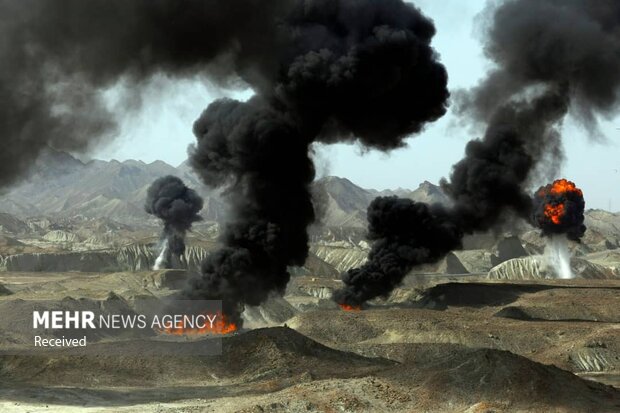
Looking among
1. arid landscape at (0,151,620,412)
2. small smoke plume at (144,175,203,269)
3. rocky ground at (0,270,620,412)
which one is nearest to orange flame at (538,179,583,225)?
arid landscape at (0,151,620,412)

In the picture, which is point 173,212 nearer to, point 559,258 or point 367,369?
point 559,258

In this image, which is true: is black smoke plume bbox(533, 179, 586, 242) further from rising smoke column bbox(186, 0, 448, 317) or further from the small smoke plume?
the small smoke plume

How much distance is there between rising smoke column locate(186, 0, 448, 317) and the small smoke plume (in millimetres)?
80530

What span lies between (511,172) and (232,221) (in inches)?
1693

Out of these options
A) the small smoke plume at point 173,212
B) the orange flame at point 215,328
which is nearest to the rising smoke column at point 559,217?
the small smoke plume at point 173,212

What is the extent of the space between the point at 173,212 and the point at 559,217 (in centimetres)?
7579

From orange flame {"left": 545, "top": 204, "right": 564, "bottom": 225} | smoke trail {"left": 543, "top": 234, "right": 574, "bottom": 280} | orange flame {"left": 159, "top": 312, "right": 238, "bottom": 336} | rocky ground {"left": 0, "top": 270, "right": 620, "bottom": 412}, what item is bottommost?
rocky ground {"left": 0, "top": 270, "right": 620, "bottom": 412}

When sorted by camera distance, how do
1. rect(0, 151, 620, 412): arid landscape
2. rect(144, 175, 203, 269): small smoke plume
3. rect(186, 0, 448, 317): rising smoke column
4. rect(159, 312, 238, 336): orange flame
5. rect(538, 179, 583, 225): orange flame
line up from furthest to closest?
rect(144, 175, 203, 269): small smoke plume < rect(538, 179, 583, 225): orange flame < rect(186, 0, 448, 317): rising smoke column < rect(159, 312, 238, 336): orange flame < rect(0, 151, 620, 412): arid landscape

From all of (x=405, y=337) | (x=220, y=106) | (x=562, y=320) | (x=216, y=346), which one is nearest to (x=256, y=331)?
(x=216, y=346)

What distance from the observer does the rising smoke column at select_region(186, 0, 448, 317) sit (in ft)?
216

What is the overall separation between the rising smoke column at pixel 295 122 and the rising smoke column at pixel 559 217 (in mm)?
60271

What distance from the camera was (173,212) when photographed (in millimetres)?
152250

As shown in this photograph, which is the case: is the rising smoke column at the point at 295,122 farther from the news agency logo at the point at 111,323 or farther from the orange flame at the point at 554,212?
the orange flame at the point at 554,212

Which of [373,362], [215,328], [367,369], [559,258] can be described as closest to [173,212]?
[559,258]
